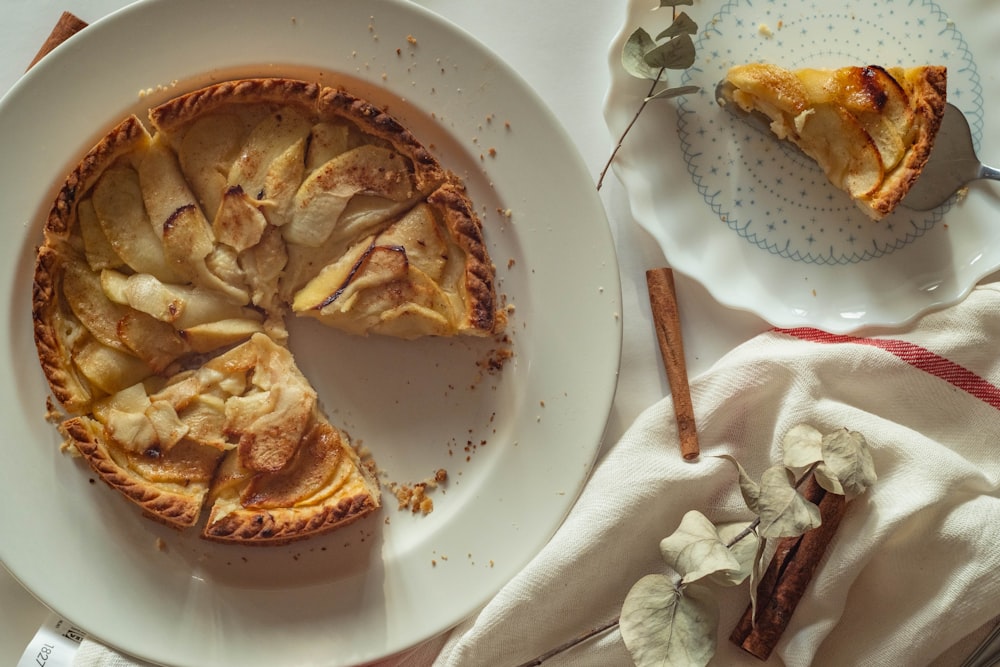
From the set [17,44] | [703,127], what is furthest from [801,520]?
[17,44]

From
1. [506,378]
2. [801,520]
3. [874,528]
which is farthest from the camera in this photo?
[506,378]

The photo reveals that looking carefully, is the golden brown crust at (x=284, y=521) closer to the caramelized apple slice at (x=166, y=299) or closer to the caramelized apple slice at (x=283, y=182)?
the caramelized apple slice at (x=166, y=299)

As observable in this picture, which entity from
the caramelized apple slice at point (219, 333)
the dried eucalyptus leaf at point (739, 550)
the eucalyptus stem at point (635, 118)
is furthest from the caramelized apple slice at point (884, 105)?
the caramelized apple slice at point (219, 333)

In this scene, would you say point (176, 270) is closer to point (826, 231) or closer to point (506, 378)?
point (506, 378)

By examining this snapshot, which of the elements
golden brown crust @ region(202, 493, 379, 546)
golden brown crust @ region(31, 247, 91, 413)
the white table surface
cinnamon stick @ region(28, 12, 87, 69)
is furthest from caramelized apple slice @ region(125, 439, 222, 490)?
cinnamon stick @ region(28, 12, 87, 69)

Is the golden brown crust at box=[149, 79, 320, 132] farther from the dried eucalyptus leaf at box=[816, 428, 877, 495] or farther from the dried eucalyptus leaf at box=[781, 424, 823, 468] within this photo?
the dried eucalyptus leaf at box=[816, 428, 877, 495]

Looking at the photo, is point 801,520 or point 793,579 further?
point 793,579

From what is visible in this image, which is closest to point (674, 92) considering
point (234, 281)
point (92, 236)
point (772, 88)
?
point (772, 88)
